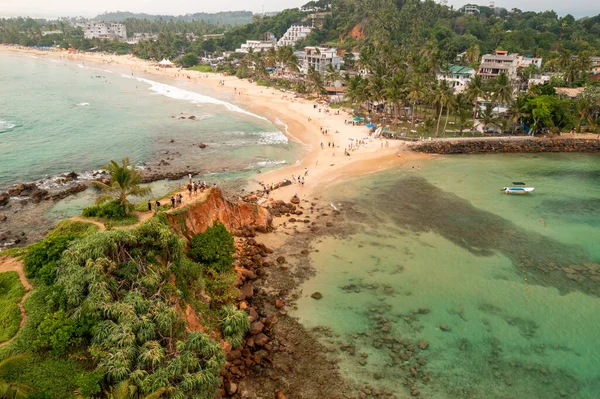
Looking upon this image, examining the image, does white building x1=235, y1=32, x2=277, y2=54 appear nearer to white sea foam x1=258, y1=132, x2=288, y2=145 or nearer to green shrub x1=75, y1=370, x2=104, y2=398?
white sea foam x1=258, y1=132, x2=288, y2=145

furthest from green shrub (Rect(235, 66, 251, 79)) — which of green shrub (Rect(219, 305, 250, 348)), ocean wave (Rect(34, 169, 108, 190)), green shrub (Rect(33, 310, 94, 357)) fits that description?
green shrub (Rect(33, 310, 94, 357))

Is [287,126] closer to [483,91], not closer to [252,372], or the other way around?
[483,91]

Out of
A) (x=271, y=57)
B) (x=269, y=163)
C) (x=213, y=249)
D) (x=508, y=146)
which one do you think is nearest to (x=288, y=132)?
(x=269, y=163)

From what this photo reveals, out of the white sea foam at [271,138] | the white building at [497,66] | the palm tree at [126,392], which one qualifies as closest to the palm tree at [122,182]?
the palm tree at [126,392]

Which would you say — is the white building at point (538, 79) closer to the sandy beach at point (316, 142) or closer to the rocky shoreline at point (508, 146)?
the rocky shoreline at point (508, 146)

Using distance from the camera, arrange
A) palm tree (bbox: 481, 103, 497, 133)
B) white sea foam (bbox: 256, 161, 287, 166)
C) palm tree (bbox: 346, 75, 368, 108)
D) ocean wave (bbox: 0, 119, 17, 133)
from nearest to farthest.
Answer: white sea foam (bbox: 256, 161, 287, 166) → palm tree (bbox: 481, 103, 497, 133) → ocean wave (bbox: 0, 119, 17, 133) → palm tree (bbox: 346, 75, 368, 108)

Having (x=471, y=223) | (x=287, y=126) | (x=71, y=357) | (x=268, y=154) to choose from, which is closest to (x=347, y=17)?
(x=287, y=126)

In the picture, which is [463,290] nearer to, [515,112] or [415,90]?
[415,90]
